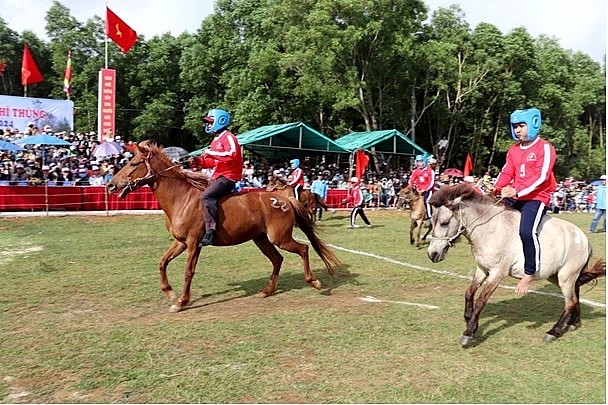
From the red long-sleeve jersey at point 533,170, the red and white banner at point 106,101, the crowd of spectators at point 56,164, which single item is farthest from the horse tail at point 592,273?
the red and white banner at point 106,101

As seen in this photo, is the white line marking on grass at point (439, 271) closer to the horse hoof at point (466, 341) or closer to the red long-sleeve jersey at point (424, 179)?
the red long-sleeve jersey at point (424, 179)

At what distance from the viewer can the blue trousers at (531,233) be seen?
5.81m

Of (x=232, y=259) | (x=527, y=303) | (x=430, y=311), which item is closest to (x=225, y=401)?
(x=430, y=311)

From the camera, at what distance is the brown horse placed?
24.4ft

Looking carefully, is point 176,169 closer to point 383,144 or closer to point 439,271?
point 439,271

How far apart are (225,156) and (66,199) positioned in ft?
49.4

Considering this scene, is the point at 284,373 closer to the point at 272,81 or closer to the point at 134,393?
the point at 134,393

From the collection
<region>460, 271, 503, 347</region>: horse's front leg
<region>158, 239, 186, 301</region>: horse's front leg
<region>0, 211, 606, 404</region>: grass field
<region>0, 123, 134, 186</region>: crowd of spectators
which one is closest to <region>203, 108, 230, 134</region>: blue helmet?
<region>158, 239, 186, 301</region>: horse's front leg

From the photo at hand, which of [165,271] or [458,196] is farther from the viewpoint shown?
[165,271]

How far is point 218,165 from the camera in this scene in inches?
302

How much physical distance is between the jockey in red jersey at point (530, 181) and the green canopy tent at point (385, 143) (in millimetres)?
23468

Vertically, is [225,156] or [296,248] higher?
[225,156]

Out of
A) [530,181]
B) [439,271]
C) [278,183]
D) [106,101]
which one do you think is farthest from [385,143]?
[530,181]

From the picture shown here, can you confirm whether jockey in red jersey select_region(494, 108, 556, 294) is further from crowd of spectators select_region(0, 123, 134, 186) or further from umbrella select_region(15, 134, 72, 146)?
umbrella select_region(15, 134, 72, 146)
